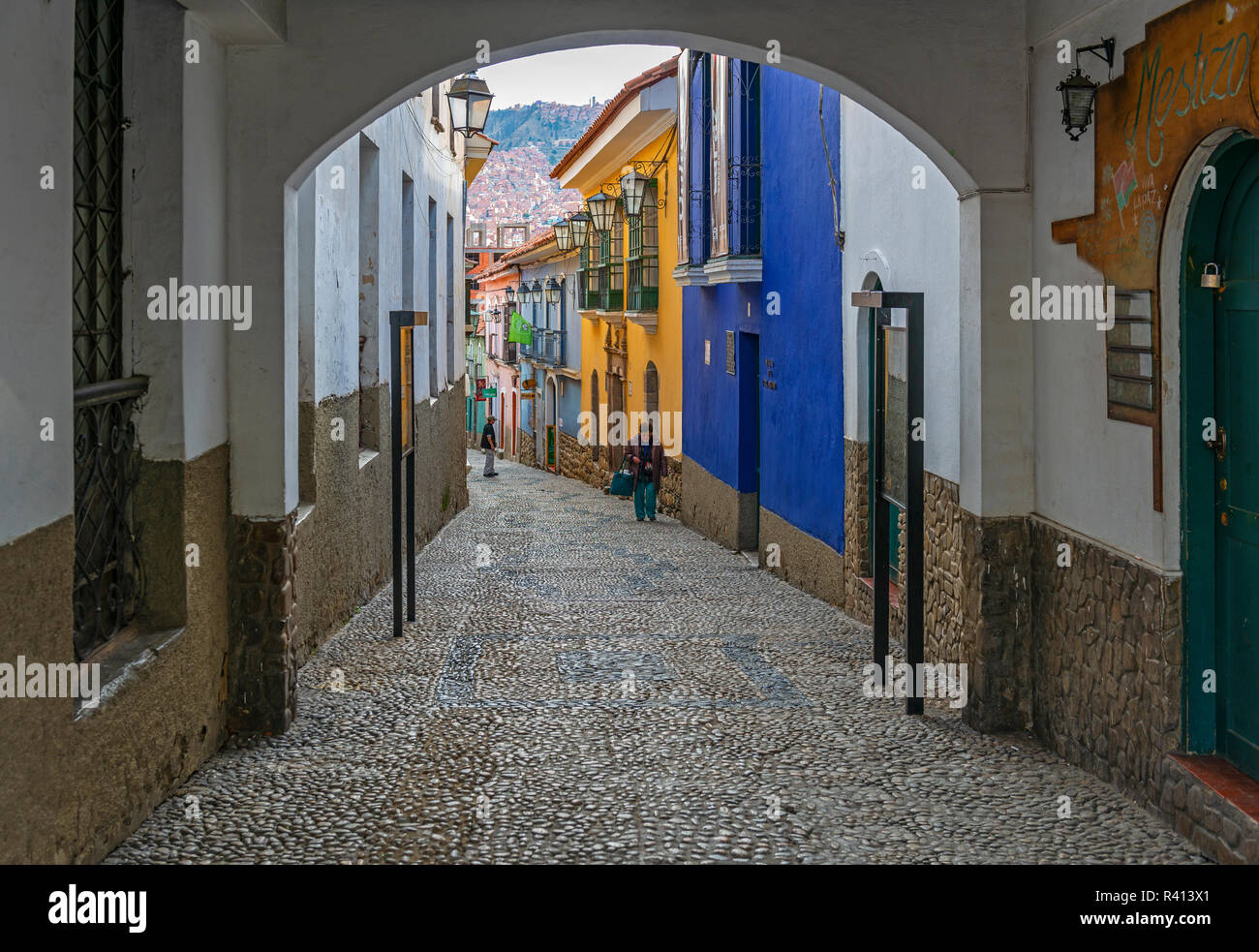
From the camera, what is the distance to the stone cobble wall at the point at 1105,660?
5121 mm

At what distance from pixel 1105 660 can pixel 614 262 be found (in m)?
18.3

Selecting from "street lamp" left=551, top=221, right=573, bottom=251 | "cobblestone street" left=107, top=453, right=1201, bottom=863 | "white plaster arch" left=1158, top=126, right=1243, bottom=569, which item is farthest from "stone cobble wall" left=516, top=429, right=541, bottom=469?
"white plaster arch" left=1158, top=126, right=1243, bottom=569

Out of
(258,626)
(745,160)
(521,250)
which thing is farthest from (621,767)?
(521,250)

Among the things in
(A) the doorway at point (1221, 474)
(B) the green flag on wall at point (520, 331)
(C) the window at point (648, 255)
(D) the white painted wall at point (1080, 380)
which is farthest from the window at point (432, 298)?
(B) the green flag on wall at point (520, 331)

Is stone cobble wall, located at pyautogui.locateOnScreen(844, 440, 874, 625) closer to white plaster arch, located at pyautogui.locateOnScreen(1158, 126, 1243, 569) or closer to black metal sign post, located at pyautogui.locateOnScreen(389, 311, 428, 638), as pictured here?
black metal sign post, located at pyautogui.locateOnScreen(389, 311, 428, 638)

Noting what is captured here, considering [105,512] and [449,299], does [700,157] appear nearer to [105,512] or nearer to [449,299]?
[449,299]

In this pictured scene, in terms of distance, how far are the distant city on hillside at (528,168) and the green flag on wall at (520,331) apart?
12366 centimetres

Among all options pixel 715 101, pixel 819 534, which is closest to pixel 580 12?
pixel 819 534

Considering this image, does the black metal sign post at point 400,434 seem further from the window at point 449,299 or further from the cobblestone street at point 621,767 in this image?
the window at point 449,299

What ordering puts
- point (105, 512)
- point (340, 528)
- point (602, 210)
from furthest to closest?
point (602, 210) → point (340, 528) → point (105, 512)

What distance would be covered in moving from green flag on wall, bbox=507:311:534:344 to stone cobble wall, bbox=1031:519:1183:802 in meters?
28.7

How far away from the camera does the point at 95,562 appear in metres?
5.26

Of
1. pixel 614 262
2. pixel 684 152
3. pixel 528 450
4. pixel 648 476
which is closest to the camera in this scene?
pixel 684 152

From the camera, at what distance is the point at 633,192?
1962cm
